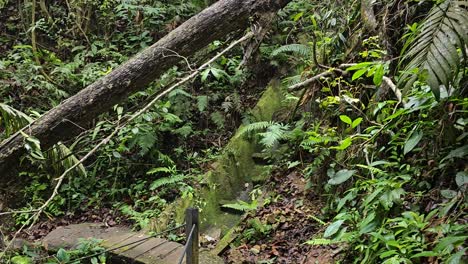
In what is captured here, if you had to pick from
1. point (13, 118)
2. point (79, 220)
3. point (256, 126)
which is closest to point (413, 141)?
point (256, 126)

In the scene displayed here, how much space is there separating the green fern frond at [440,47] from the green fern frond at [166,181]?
4199 mm

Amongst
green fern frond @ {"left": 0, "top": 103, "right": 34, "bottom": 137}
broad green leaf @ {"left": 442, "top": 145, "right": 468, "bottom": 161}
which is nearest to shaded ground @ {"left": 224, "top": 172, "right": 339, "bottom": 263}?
broad green leaf @ {"left": 442, "top": 145, "right": 468, "bottom": 161}

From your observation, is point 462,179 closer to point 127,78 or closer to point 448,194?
point 448,194

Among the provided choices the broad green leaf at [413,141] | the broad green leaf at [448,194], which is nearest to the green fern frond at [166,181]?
the broad green leaf at [413,141]

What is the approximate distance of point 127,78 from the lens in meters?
3.63

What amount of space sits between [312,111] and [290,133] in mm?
461

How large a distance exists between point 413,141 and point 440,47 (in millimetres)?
890

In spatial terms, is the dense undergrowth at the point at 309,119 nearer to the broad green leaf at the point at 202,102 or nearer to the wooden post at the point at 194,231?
the broad green leaf at the point at 202,102

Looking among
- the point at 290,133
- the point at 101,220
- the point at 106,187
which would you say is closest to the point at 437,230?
the point at 290,133

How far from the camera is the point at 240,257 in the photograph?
14.0 feet

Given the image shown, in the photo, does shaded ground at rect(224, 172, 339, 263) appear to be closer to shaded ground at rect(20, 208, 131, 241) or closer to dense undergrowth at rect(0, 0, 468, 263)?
dense undergrowth at rect(0, 0, 468, 263)

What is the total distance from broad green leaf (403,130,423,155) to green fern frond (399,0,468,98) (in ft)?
2.29

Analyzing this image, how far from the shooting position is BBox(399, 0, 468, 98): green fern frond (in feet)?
Result: 5.79

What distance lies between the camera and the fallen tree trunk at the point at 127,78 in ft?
11.6
